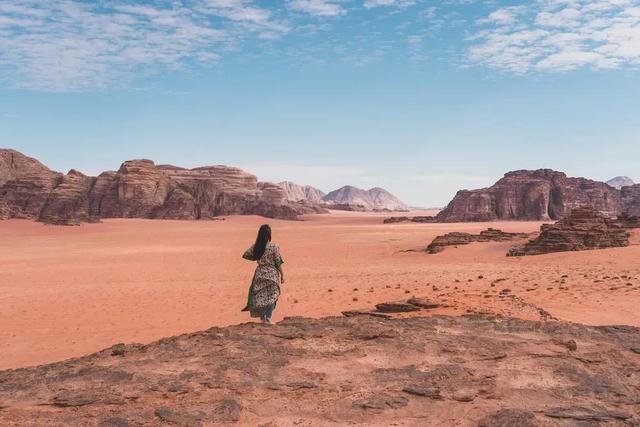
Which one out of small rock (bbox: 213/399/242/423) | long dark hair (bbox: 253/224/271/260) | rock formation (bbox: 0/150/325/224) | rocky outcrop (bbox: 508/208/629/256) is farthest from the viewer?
rock formation (bbox: 0/150/325/224)

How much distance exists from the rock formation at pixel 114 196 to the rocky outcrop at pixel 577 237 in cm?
5154

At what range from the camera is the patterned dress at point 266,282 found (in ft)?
25.5

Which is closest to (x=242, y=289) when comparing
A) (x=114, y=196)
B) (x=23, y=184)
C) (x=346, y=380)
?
(x=346, y=380)

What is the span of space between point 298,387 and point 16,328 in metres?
9.25

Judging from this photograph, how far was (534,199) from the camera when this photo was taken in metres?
79.1

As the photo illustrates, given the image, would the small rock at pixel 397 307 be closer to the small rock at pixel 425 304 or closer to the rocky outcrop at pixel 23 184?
the small rock at pixel 425 304

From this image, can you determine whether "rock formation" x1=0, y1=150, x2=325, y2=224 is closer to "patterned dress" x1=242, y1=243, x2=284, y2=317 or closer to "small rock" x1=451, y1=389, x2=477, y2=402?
"patterned dress" x1=242, y1=243, x2=284, y2=317

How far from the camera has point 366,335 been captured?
21.8ft

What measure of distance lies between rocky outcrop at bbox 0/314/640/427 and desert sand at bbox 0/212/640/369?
331 centimetres

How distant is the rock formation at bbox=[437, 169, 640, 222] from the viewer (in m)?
79.1

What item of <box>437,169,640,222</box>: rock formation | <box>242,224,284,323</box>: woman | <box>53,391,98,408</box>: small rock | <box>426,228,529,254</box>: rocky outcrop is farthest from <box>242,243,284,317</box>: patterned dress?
<box>437,169,640,222</box>: rock formation

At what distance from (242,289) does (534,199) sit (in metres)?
73.5

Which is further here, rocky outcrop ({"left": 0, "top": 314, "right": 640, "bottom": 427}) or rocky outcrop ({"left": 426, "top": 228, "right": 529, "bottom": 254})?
rocky outcrop ({"left": 426, "top": 228, "right": 529, "bottom": 254})

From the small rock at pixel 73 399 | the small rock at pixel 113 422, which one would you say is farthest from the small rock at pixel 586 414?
the small rock at pixel 73 399
